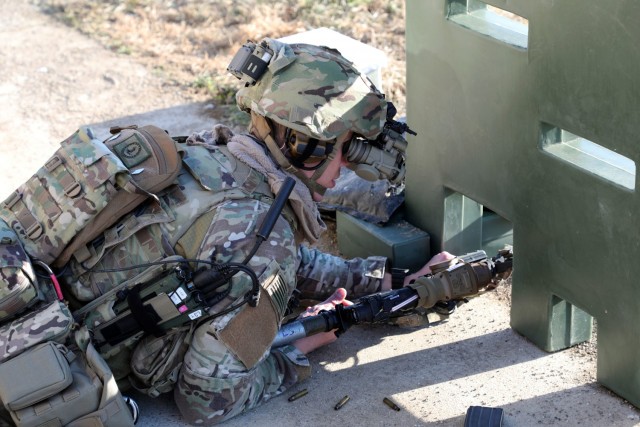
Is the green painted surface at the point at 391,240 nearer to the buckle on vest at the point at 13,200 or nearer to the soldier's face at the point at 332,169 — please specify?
the soldier's face at the point at 332,169

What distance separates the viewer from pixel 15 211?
4.60 metres

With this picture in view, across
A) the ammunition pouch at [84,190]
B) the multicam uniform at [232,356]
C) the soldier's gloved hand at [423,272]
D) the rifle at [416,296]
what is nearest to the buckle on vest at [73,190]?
the ammunition pouch at [84,190]

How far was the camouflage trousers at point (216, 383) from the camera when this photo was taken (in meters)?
4.45

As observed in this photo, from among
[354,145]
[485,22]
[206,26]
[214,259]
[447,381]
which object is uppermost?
[485,22]

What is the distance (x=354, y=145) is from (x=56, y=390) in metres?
1.65

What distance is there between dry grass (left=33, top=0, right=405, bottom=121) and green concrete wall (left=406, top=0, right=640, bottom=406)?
2977 mm

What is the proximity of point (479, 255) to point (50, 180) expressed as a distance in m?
2.10

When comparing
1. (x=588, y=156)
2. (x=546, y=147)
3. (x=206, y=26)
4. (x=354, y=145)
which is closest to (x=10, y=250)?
(x=354, y=145)

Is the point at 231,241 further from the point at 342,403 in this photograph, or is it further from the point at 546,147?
the point at 546,147

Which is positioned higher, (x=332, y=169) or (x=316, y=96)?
(x=316, y=96)

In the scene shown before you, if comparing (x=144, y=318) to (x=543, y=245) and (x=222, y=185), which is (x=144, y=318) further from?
(x=543, y=245)

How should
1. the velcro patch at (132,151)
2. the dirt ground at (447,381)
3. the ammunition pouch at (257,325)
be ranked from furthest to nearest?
the dirt ground at (447,381), the velcro patch at (132,151), the ammunition pouch at (257,325)

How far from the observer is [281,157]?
4703mm

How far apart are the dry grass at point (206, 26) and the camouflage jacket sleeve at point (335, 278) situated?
3.14 meters
